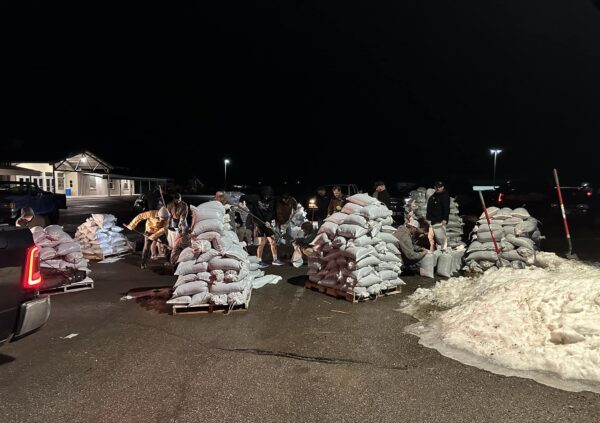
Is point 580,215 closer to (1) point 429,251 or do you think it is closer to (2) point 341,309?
(1) point 429,251

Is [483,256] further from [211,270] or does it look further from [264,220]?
[211,270]

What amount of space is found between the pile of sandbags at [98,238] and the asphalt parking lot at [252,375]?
14.1ft

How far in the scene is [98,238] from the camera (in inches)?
408

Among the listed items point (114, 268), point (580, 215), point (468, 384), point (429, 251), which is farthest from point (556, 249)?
point (114, 268)

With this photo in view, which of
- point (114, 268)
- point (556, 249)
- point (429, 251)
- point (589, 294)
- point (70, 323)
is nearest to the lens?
point (589, 294)

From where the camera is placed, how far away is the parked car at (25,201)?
14.1 meters

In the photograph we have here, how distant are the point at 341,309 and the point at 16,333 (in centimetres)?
413

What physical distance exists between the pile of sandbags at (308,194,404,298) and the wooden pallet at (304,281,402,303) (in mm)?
63

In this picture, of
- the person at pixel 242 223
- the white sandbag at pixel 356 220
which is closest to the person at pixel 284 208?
the person at pixel 242 223

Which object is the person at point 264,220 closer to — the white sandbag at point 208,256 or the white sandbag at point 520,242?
the white sandbag at point 208,256

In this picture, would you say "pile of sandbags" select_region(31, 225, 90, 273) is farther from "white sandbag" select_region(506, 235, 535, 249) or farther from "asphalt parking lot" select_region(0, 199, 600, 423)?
"white sandbag" select_region(506, 235, 535, 249)

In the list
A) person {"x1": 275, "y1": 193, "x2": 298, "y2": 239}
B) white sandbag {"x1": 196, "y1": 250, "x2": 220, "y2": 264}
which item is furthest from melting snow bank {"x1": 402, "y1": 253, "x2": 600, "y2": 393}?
person {"x1": 275, "y1": 193, "x2": 298, "y2": 239}

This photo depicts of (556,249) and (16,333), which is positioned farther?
(556,249)

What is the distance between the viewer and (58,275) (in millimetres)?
7180
